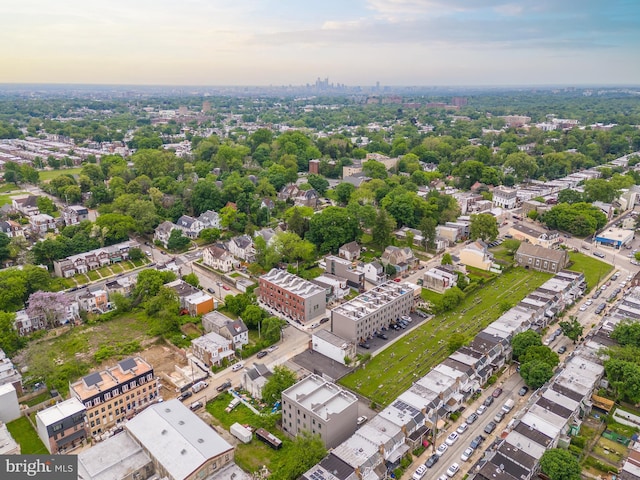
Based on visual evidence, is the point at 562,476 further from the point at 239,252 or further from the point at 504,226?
the point at 504,226

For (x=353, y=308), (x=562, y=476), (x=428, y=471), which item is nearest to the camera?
(x=562, y=476)

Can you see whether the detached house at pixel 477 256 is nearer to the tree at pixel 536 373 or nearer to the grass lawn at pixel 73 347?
the tree at pixel 536 373

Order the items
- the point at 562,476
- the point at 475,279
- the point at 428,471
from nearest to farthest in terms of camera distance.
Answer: the point at 562,476
the point at 428,471
the point at 475,279

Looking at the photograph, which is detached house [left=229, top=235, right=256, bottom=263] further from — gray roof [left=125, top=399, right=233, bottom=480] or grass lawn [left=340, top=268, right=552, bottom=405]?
gray roof [left=125, top=399, right=233, bottom=480]

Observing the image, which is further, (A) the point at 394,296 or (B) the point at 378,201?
(B) the point at 378,201

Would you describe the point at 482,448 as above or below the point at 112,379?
below

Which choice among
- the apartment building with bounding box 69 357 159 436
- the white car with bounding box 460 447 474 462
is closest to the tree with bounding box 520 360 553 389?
the white car with bounding box 460 447 474 462

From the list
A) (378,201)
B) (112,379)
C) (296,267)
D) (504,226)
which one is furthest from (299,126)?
(112,379)
